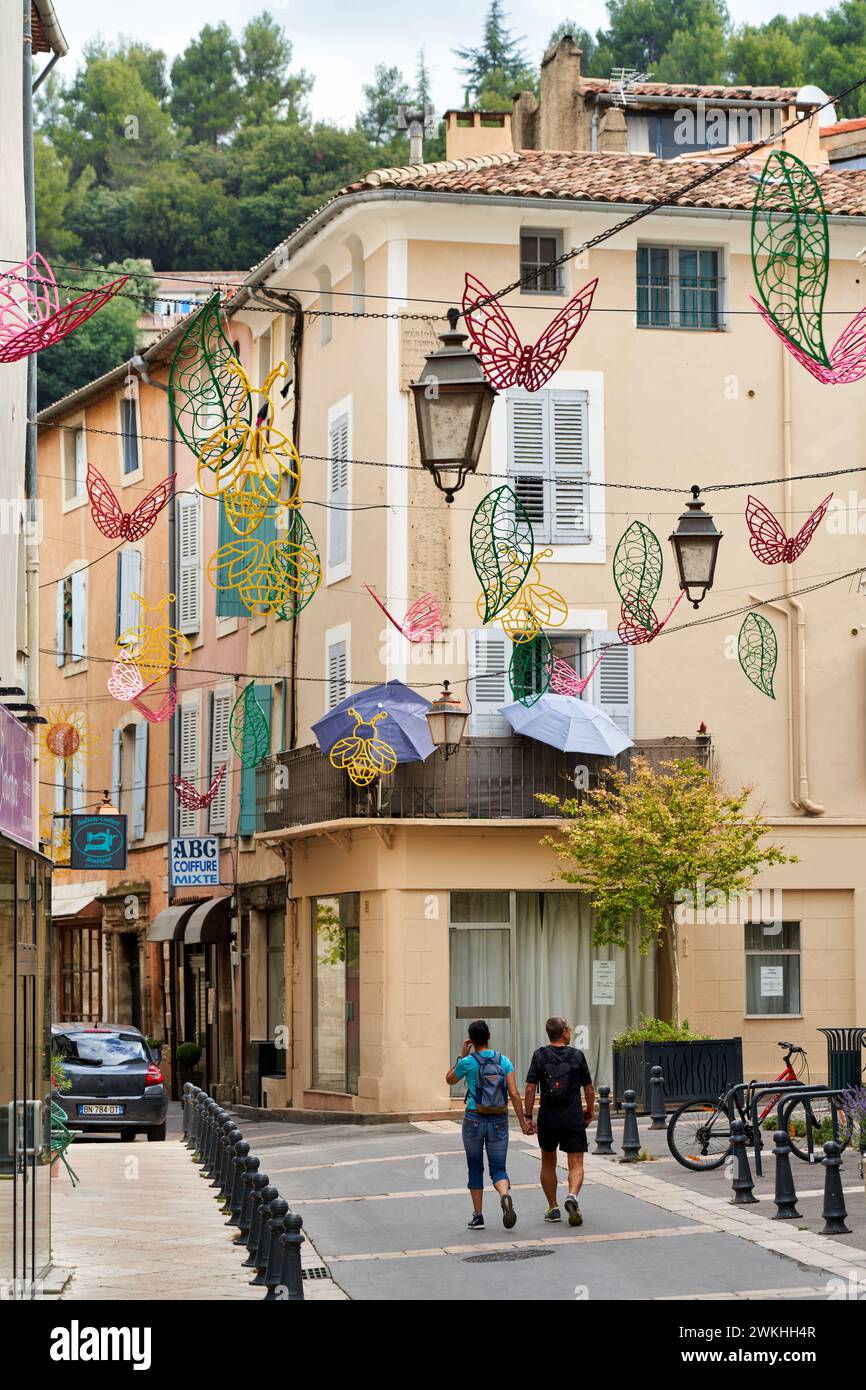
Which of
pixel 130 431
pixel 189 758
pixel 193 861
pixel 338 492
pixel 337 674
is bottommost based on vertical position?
pixel 193 861

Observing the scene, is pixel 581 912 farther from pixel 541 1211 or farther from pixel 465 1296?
pixel 465 1296

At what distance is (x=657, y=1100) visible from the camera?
77.8 feet

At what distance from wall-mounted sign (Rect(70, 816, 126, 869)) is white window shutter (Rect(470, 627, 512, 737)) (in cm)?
500

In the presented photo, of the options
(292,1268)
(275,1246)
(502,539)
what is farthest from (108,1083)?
(292,1268)

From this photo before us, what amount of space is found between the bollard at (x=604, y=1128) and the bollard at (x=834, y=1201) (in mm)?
5974

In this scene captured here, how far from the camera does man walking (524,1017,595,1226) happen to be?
53.1ft

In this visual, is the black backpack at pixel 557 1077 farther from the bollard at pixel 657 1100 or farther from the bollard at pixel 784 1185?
the bollard at pixel 657 1100

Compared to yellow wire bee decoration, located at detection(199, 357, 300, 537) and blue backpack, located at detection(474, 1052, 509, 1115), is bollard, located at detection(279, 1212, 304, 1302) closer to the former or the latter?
blue backpack, located at detection(474, 1052, 509, 1115)

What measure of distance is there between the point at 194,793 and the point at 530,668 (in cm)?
848

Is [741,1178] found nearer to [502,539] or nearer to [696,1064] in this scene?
[696,1064]

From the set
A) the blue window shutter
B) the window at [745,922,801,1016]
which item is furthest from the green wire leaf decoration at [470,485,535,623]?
the blue window shutter

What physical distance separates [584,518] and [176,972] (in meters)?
14.6
